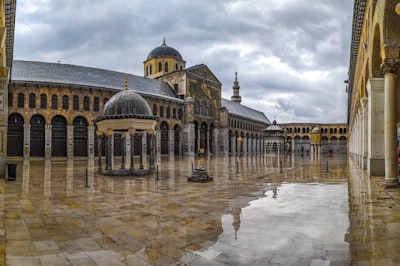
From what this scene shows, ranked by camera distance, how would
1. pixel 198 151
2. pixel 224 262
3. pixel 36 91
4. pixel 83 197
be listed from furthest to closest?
pixel 198 151
pixel 36 91
pixel 83 197
pixel 224 262

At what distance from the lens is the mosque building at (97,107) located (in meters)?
35.2

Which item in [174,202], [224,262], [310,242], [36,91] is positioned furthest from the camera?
[36,91]

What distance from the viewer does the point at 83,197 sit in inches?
385

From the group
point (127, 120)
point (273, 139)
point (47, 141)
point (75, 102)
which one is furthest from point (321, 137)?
point (127, 120)

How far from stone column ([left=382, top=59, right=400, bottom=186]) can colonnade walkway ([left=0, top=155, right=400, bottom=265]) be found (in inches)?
42.2

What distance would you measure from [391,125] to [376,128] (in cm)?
405

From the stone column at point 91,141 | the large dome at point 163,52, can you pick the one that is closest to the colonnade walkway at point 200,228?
the stone column at point 91,141

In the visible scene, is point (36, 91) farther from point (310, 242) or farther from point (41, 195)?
point (310, 242)

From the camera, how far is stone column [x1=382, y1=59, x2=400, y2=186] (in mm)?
10852

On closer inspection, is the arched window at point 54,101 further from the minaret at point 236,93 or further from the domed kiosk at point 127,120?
the minaret at point 236,93

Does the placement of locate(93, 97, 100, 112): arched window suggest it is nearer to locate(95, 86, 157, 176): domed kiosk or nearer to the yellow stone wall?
the yellow stone wall

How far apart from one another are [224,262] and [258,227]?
1.98 meters

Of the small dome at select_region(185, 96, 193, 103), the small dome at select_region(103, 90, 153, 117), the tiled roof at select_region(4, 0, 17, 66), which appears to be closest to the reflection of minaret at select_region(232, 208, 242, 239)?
the small dome at select_region(103, 90, 153, 117)

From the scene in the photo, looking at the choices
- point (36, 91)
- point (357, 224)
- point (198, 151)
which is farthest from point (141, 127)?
point (198, 151)
